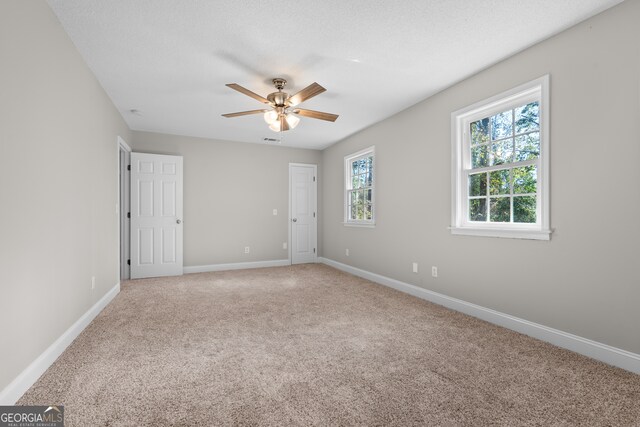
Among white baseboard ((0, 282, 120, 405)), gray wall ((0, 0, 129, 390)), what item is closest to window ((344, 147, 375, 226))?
gray wall ((0, 0, 129, 390))

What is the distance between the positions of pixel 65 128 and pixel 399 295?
12.5ft

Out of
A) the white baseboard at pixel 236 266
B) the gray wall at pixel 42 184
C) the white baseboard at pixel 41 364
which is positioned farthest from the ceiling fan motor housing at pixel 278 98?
the white baseboard at pixel 236 266

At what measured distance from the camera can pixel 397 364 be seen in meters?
2.13

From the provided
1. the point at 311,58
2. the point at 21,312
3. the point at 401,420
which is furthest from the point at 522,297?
the point at 21,312

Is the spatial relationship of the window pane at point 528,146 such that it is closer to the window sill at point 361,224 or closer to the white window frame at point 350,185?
the white window frame at point 350,185

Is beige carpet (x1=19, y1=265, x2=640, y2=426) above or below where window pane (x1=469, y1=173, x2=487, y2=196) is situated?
below

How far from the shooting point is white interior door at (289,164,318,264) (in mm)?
6383

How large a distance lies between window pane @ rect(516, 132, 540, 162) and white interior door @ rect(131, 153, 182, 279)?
4.91 meters

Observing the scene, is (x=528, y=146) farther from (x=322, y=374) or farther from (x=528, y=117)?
(x=322, y=374)

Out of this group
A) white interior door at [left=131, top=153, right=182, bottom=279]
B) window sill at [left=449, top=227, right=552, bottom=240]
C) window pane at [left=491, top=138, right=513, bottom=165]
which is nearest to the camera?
window sill at [left=449, top=227, right=552, bottom=240]

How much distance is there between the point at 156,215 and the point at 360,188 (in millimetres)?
3486

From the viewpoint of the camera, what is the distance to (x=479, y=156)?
10.5 feet

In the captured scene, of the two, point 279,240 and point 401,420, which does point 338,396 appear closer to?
point 401,420

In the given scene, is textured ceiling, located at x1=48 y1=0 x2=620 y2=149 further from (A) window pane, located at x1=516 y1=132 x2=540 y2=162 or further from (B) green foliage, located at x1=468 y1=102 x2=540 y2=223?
(A) window pane, located at x1=516 y1=132 x2=540 y2=162
